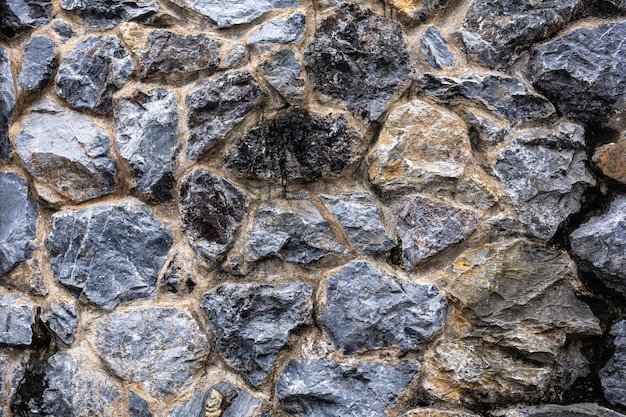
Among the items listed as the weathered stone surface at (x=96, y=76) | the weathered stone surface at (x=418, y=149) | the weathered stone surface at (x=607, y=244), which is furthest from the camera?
the weathered stone surface at (x=96, y=76)

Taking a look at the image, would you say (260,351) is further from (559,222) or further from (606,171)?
(606,171)

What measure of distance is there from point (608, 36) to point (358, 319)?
3.88 ft

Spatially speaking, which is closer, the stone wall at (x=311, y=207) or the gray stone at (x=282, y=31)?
the stone wall at (x=311, y=207)

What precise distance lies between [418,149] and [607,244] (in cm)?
63

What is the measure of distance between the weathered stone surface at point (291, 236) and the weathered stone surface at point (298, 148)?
0.13m

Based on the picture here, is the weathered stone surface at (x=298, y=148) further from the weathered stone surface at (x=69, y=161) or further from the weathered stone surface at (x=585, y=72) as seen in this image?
the weathered stone surface at (x=585, y=72)

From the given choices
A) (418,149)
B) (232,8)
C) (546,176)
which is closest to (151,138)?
(232,8)

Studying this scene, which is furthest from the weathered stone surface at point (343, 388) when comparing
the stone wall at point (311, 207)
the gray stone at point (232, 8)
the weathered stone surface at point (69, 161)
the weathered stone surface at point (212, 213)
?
the gray stone at point (232, 8)

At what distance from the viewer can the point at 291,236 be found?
5.50 ft

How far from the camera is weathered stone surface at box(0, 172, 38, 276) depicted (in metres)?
1.73

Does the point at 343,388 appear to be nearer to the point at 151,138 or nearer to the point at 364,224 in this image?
the point at 364,224

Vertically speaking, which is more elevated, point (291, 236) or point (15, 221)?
point (291, 236)

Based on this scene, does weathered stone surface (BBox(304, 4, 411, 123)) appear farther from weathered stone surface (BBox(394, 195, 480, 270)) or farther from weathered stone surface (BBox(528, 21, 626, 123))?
weathered stone surface (BBox(528, 21, 626, 123))

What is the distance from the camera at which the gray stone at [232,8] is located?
68.4 inches
